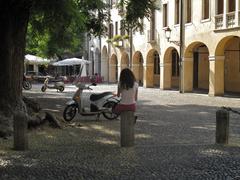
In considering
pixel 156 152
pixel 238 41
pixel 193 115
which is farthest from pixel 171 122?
pixel 238 41

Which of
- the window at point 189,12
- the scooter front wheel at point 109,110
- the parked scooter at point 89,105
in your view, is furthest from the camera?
the window at point 189,12

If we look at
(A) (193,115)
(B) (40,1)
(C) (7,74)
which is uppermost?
(B) (40,1)

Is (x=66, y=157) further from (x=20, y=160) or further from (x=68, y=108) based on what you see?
(x=68, y=108)

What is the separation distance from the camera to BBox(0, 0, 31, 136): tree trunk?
12625 mm

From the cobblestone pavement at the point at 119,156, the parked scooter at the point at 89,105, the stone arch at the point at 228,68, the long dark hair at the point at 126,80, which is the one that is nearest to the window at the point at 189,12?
the stone arch at the point at 228,68

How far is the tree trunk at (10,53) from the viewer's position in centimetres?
1262

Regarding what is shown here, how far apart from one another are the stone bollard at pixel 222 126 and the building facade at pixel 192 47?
413 inches

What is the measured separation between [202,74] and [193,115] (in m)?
18.9

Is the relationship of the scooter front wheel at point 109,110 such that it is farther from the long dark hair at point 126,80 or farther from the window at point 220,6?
the window at point 220,6

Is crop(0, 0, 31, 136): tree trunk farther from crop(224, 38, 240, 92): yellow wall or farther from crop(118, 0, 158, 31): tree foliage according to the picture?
crop(224, 38, 240, 92): yellow wall

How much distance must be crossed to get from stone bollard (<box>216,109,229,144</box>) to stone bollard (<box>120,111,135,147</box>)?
1725 millimetres

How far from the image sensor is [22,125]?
9320mm

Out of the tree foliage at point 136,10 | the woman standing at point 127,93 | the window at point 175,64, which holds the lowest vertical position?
the woman standing at point 127,93

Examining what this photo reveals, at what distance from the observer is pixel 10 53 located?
1267cm
